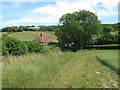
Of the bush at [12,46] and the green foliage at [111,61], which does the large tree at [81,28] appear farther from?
the bush at [12,46]

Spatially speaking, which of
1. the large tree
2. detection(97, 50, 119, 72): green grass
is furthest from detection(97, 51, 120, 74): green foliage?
the large tree

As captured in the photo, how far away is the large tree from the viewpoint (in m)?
47.1

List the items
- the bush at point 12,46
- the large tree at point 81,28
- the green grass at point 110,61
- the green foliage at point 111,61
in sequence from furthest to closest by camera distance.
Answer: the large tree at point 81,28, the bush at point 12,46, the green grass at point 110,61, the green foliage at point 111,61

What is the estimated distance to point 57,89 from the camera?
18.7ft

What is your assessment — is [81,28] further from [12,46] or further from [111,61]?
[12,46]

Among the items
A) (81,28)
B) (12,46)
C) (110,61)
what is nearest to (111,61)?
(110,61)

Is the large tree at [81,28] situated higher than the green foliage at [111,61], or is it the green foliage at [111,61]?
the large tree at [81,28]

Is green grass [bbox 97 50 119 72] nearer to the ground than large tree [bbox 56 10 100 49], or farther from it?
nearer to the ground

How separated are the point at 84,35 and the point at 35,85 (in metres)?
42.9

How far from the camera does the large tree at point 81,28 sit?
155 ft

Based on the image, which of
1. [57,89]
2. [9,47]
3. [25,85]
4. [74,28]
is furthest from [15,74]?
[74,28]

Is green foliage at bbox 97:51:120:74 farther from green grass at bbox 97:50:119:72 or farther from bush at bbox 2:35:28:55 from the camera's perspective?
bush at bbox 2:35:28:55

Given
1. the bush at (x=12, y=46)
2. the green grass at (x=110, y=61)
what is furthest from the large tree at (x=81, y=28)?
the bush at (x=12, y=46)

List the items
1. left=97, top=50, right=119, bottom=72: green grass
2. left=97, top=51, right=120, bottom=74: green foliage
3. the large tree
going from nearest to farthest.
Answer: left=97, top=51, right=120, bottom=74: green foliage
left=97, top=50, right=119, bottom=72: green grass
the large tree
